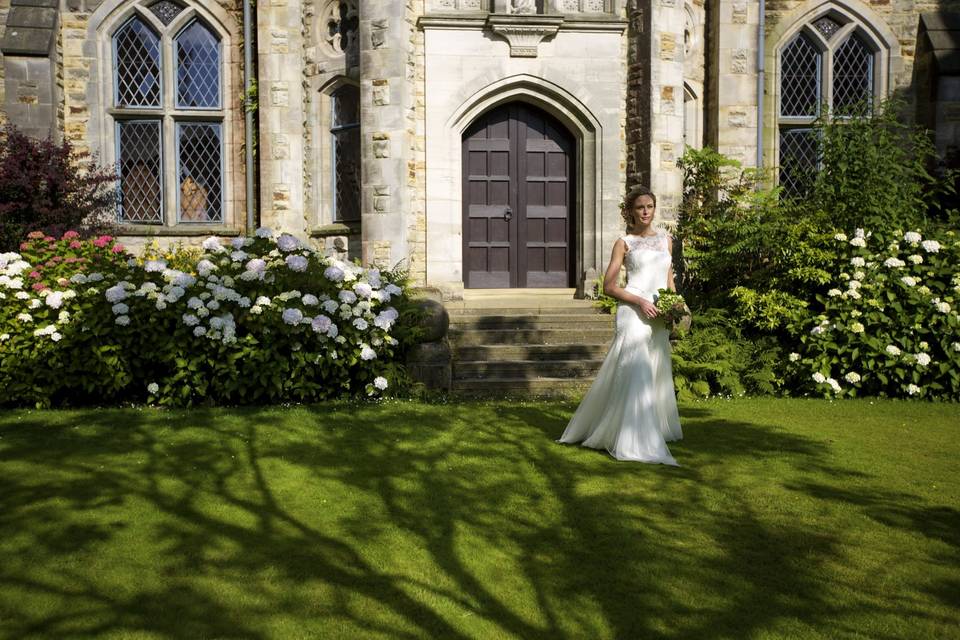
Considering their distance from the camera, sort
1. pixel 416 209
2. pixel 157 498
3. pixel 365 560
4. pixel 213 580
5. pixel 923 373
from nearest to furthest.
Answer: pixel 213 580 < pixel 365 560 < pixel 157 498 < pixel 923 373 < pixel 416 209

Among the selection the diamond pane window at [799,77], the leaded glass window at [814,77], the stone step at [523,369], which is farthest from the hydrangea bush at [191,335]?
the diamond pane window at [799,77]

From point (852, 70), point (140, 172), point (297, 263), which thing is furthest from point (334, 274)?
point (852, 70)

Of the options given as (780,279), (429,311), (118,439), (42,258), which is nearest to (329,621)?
(118,439)

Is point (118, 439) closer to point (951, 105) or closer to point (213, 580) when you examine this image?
point (213, 580)

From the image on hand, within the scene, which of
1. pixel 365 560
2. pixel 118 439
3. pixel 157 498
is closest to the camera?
pixel 365 560

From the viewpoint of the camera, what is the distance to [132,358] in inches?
289

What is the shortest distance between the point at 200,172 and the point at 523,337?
20.8ft

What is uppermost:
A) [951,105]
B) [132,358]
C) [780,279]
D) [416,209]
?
[951,105]

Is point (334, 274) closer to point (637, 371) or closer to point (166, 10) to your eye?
point (637, 371)

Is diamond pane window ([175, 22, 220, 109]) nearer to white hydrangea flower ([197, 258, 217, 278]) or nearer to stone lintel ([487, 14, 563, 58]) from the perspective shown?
stone lintel ([487, 14, 563, 58])

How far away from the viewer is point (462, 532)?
166 inches

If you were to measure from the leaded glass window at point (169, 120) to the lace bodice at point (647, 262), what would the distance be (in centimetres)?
835

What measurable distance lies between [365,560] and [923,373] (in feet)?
20.8

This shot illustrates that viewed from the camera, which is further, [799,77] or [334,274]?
[799,77]
